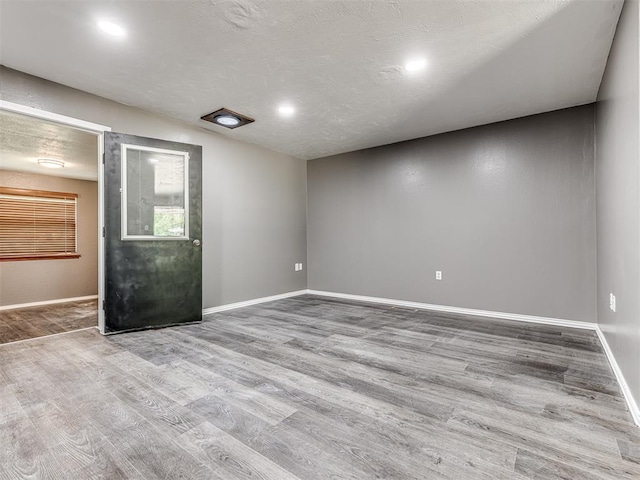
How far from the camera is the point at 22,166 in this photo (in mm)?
4766

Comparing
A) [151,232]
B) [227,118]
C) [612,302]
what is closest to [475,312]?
[612,302]

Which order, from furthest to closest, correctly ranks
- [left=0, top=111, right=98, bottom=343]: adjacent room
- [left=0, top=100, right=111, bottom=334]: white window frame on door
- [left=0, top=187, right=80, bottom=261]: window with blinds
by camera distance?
[left=0, top=187, right=80, bottom=261]: window with blinds → [left=0, top=111, right=98, bottom=343]: adjacent room → [left=0, top=100, right=111, bottom=334]: white window frame on door

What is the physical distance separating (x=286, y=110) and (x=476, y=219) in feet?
8.75

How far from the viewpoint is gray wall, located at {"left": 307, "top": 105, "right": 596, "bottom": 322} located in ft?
11.0

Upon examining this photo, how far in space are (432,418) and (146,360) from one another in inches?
83.7

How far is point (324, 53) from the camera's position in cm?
238

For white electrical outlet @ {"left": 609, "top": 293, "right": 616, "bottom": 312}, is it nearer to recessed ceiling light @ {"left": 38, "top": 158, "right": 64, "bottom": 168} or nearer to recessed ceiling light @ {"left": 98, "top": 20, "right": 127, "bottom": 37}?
recessed ceiling light @ {"left": 98, "top": 20, "right": 127, "bottom": 37}

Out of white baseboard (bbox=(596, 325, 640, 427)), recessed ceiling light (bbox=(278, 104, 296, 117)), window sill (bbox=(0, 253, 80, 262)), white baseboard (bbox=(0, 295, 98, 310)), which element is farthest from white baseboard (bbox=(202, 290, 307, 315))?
white baseboard (bbox=(596, 325, 640, 427))

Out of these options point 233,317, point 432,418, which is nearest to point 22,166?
point 233,317

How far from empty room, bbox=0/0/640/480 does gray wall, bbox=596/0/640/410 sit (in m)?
0.04

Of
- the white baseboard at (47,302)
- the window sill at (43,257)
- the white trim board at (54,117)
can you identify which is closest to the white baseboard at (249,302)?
the white trim board at (54,117)

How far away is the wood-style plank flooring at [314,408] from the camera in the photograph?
4.32 feet

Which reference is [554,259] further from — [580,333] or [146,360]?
[146,360]

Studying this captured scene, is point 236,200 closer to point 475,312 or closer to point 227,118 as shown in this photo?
point 227,118
